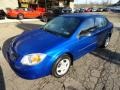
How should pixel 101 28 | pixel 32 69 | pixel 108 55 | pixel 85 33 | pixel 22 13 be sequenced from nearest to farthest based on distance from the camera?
pixel 32 69, pixel 85 33, pixel 101 28, pixel 108 55, pixel 22 13

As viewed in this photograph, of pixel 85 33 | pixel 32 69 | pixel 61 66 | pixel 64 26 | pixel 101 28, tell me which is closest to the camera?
pixel 32 69

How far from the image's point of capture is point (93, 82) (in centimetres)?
416

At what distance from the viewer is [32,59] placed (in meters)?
3.74

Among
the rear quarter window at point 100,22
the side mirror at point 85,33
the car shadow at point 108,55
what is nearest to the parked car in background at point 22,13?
the rear quarter window at point 100,22

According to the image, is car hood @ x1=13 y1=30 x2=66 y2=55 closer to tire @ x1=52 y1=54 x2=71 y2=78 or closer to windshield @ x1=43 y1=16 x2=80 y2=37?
windshield @ x1=43 y1=16 x2=80 y2=37

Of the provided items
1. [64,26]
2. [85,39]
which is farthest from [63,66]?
[64,26]

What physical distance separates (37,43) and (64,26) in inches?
45.7

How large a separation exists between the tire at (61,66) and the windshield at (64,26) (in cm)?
72

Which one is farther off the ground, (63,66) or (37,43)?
(37,43)

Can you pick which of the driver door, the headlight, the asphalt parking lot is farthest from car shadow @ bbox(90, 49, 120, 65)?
the headlight

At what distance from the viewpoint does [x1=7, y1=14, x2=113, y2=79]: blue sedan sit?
148 inches

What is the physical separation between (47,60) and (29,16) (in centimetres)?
1544

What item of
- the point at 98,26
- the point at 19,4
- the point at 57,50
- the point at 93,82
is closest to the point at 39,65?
the point at 57,50

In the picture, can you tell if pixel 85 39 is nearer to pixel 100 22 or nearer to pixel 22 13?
pixel 100 22
